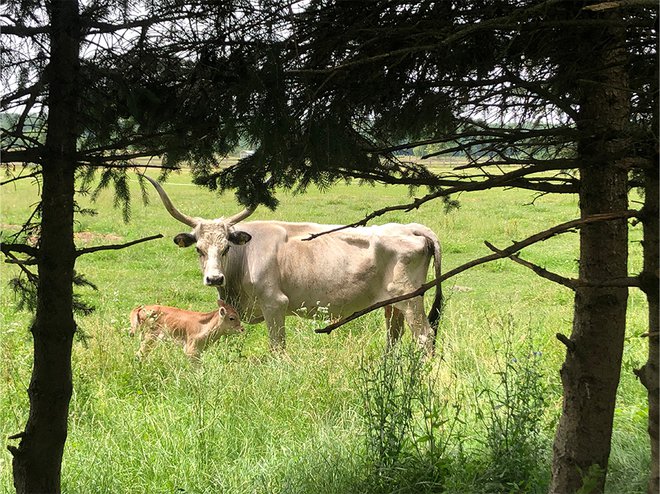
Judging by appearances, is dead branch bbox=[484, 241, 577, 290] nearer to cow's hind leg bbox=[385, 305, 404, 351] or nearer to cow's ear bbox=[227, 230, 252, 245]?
cow's ear bbox=[227, 230, 252, 245]

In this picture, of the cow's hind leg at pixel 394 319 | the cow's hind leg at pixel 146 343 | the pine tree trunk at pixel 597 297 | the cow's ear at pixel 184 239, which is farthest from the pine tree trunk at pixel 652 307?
the cow's hind leg at pixel 394 319

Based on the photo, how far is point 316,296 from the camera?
763 cm

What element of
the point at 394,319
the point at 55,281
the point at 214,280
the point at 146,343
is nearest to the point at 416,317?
the point at 394,319

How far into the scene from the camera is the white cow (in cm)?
732

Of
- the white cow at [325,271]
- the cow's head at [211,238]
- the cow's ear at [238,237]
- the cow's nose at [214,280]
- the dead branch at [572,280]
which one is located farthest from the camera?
the white cow at [325,271]

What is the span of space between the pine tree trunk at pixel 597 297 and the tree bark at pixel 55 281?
6.54 ft

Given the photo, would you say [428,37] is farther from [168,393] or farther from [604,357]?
[168,393]

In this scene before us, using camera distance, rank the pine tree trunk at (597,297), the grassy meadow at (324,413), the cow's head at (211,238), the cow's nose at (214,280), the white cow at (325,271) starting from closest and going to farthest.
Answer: the pine tree trunk at (597,297)
the grassy meadow at (324,413)
the cow's nose at (214,280)
the cow's head at (211,238)
the white cow at (325,271)

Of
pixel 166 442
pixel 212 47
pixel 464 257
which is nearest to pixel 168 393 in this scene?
pixel 166 442

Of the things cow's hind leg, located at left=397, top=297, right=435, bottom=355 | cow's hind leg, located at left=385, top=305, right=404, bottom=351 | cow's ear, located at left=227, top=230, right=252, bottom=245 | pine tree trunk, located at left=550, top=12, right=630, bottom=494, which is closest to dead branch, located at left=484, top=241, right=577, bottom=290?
pine tree trunk, located at left=550, top=12, right=630, bottom=494

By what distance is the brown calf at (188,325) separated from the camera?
6.50 meters

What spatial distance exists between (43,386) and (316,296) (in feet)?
15.0

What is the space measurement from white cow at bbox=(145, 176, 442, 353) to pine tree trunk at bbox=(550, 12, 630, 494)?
3892mm

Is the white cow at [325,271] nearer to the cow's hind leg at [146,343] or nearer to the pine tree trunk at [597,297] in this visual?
the cow's hind leg at [146,343]
